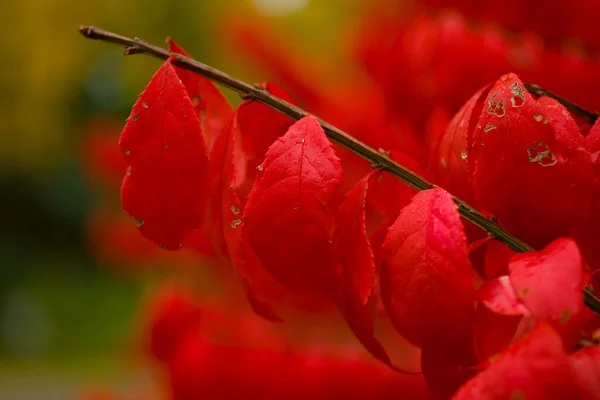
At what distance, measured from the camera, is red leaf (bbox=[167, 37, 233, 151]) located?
688 millimetres

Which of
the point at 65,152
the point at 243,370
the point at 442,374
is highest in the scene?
the point at 65,152

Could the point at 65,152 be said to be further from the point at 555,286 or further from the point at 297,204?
the point at 555,286

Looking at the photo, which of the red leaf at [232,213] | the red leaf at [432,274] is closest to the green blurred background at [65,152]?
the red leaf at [232,213]

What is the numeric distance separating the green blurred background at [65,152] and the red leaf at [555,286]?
3.88 m

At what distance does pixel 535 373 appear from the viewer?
1.37 ft

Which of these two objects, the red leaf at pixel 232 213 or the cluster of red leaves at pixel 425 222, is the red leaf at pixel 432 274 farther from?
the red leaf at pixel 232 213

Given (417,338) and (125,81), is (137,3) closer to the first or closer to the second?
(125,81)

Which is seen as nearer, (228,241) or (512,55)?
(228,241)

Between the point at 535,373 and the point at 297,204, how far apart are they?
23 centimetres

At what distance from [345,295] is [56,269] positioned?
7.70 metres

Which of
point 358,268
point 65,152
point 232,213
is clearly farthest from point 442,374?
point 65,152

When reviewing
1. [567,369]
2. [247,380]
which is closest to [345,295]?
Result: [567,369]

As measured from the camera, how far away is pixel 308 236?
555 millimetres

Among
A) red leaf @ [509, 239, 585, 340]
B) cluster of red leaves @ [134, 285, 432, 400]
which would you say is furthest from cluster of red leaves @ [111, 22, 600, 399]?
cluster of red leaves @ [134, 285, 432, 400]
